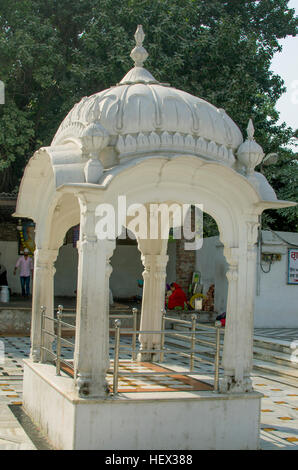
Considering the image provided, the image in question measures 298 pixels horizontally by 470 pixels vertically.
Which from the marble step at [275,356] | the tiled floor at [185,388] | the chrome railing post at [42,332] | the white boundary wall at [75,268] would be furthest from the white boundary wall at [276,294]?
the chrome railing post at [42,332]

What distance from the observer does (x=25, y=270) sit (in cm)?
1711

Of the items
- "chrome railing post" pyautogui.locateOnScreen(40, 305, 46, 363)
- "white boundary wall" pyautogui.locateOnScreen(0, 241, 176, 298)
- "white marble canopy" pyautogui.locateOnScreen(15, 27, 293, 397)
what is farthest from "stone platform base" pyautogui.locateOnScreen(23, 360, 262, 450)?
"white boundary wall" pyautogui.locateOnScreen(0, 241, 176, 298)

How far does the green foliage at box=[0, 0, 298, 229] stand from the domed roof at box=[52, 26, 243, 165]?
9.11m

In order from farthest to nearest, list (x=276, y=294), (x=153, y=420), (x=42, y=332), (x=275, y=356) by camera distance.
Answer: (x=276, y=294), (x=275, y=356), (x=42, y=332), (x=153, y=420)

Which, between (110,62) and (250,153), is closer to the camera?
(250,153)

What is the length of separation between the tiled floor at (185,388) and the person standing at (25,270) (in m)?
6.85

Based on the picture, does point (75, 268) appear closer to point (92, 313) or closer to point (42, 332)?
point (42, 332)

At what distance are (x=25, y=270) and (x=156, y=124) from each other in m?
12.3

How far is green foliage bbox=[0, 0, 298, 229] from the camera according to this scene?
1483cm

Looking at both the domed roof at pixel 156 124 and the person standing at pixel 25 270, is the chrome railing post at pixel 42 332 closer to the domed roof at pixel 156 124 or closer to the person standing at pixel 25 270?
the domed roof at pixel 156 124

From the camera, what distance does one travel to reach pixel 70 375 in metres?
5.99

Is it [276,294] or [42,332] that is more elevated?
[276,294]

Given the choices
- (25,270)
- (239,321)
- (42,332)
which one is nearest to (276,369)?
(42,332)

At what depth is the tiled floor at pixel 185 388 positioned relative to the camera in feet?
18.7
